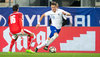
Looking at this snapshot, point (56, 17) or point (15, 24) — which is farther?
point (56, 17)

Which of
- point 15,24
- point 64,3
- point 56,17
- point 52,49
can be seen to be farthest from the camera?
point 64,3

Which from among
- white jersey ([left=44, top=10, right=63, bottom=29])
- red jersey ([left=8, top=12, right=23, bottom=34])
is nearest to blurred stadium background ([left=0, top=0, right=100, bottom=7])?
white jersey ([left=44, top=10, right=63, bottom=29])

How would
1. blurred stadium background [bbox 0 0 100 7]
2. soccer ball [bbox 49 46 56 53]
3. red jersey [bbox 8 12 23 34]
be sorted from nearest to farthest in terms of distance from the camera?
red jersey [bbox 8 12 23 34] < soccer ball [bbox 49 46 56 53] < blurred stadium background [bbox 0 0 100 7]

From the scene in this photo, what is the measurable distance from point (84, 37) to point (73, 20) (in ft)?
2.97

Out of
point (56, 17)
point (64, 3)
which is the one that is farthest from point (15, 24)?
point (64, 3)

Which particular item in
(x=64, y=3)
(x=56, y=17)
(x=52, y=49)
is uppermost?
(x=56, y=17)

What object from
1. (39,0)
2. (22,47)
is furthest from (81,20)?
(39,0)

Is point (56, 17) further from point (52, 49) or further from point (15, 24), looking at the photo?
point (15, 24)

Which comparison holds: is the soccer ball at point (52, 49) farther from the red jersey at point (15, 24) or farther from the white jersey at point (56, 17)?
the red jersey at point (15, 24)

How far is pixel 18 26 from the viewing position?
17234 mm

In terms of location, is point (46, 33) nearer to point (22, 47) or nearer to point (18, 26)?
point (22, 47)

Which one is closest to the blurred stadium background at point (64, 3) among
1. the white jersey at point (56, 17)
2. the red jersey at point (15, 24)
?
the white jersey at point (56, 17)

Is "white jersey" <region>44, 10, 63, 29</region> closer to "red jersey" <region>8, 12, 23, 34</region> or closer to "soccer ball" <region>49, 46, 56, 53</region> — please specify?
"soccer ball" <region>49, 46, 56, 53</region>

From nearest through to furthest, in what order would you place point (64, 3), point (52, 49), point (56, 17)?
point (52, 49), point (56, 17), point (64, 3)
